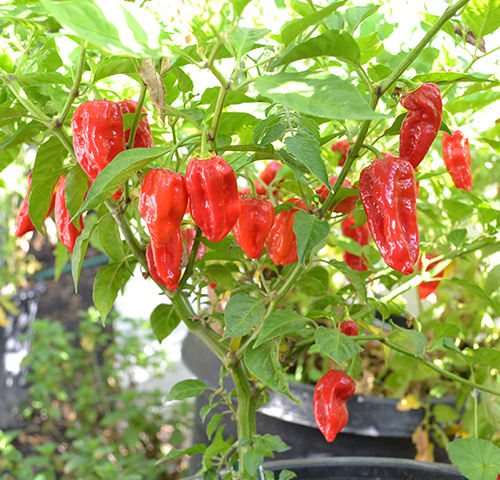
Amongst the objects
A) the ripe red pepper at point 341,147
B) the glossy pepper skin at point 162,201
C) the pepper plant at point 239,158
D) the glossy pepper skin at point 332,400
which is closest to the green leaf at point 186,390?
the pepper plant at point 239,158

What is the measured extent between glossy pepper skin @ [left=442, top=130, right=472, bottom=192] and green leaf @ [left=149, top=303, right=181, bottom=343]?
1.23ft

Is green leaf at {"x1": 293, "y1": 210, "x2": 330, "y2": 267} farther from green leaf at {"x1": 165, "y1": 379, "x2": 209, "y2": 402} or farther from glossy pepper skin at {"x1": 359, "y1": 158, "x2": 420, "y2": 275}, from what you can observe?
green leaf at {"x1": 165, "y1": 379, "x2": 209, "y2": 402}

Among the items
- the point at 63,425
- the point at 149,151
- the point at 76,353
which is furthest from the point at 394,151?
the point at 63,425

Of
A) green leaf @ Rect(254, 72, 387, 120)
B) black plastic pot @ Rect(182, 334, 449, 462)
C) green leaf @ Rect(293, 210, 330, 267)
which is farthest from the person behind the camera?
black plastic pot @ Rect(182, 334, 449, 462)

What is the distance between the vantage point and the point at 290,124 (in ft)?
1.38

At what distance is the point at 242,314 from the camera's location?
0.48m

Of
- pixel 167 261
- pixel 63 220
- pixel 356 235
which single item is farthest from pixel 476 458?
pixel 63 220

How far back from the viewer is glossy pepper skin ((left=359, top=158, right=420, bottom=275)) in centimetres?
46

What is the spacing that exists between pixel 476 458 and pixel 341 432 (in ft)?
1.37

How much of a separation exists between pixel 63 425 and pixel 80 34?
2.01 meters

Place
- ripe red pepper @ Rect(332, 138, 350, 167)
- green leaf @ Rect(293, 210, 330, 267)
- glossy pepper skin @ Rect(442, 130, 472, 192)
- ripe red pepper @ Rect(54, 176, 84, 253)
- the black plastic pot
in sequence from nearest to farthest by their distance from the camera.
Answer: green leaf @ Rect(293, 210, 330, 267) → ripe red pepper @ Rect(54, 176, 84, 253) → glossy pepper skin @ Rect(442, 130, 472, 192) → ripe red pepper @ Rect(332, 138, 350, 167) → the black plastic pot

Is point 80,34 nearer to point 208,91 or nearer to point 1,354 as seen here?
point 208,91

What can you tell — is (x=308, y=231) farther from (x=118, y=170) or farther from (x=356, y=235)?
(x=356, y=235)

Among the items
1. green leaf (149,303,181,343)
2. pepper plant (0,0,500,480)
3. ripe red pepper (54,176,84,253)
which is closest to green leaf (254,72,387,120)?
pepper plant (0,0,500,480)
